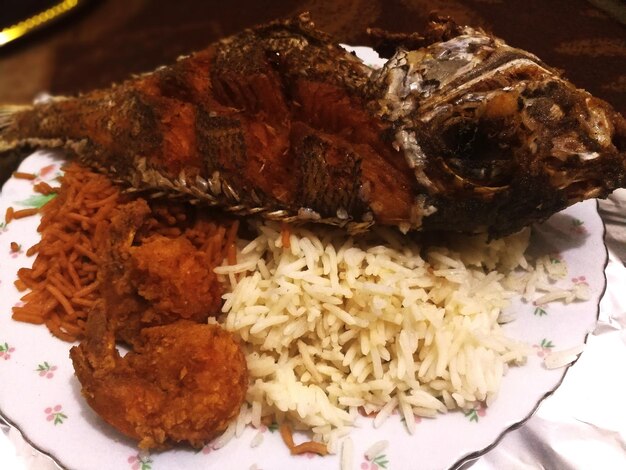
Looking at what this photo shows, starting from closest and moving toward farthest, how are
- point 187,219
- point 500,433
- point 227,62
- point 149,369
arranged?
point 500,433, point 149,369, point 227,62, point 187,219

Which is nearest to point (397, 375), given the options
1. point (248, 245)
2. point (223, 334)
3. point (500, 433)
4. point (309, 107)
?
point (500, 433)

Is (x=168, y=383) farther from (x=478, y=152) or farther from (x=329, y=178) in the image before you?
(x=478, y=152)

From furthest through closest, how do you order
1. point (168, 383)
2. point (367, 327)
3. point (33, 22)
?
point (33, 22), point (367, 327), point (168, 383)

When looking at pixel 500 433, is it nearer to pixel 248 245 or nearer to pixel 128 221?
pixel 248 245

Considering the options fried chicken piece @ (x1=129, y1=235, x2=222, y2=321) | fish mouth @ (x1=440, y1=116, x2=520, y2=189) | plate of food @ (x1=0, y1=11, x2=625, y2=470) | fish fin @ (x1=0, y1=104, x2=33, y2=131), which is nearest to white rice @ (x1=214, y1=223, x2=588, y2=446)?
plate of food @ (x1=0, y1=11, x2=625, y2=470)

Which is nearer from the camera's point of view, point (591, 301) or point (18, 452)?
point (591, 301)

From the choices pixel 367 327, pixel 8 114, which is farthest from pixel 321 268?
pixel 8 114

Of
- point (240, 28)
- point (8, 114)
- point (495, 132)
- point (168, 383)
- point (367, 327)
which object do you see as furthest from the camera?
point (240, 28)
